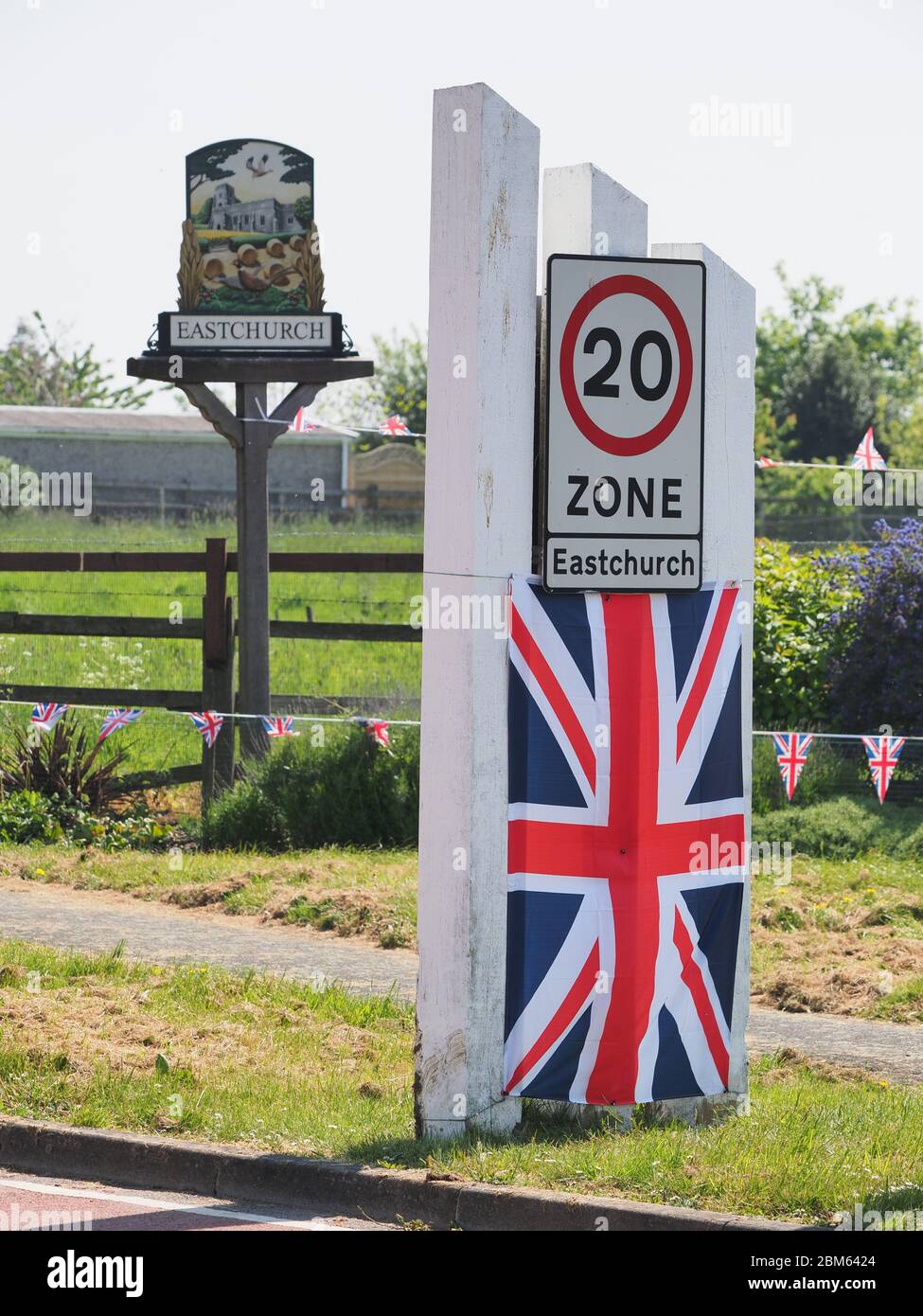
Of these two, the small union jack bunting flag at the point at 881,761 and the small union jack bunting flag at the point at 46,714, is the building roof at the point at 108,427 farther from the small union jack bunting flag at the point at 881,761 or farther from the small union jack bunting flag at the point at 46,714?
the small union jack bunting flag at the point at 881,761

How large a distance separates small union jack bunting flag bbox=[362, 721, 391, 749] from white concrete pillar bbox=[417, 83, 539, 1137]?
6.37 metres

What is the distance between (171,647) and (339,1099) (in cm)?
1350

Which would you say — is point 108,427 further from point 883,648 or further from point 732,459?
point 732,459

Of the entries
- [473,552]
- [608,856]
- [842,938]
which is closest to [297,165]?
[842,938]

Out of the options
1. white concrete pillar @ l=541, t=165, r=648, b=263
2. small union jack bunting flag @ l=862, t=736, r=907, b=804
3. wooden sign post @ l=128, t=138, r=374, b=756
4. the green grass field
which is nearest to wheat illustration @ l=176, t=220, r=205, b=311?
wooden sign post @ l=128, t=138, r=374, b=756

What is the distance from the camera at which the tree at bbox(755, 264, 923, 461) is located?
66.8 metres

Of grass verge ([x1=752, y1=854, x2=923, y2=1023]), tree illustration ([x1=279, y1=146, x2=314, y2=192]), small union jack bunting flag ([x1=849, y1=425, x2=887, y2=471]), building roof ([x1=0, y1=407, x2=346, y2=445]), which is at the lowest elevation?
grass verge ([x1=752, y1=854, x2=923, y2=1023])

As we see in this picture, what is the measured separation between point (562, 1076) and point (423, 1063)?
582 millimetres

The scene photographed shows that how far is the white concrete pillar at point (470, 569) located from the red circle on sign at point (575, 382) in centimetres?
16

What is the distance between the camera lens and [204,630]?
14.4 metres

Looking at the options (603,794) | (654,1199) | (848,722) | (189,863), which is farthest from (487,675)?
(848,722)

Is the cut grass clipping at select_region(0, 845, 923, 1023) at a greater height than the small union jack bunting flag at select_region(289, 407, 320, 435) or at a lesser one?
lesser

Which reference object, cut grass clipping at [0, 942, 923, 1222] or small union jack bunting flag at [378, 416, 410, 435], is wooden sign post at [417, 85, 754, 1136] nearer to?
cut grass clipping at [0, 942, 923, 1222]

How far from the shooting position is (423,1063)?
21.3ft
